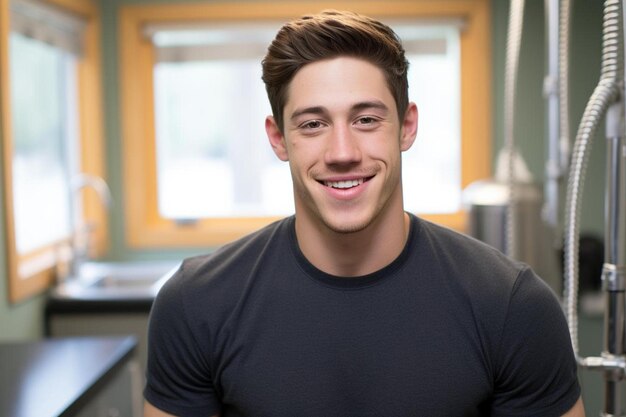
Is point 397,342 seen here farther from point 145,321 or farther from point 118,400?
point 145,321

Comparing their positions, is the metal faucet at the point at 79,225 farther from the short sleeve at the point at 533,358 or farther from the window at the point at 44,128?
the short sleeve at the point at 533,358

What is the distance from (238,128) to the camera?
3850 mm

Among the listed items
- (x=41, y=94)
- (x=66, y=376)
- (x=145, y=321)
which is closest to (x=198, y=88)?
(x=41, y=94)

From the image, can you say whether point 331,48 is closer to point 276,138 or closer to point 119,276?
point 276,138

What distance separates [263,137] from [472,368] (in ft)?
8.74

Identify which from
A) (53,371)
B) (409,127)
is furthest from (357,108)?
(53,371)

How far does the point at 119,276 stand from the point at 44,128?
652 mm

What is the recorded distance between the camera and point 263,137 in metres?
3.84

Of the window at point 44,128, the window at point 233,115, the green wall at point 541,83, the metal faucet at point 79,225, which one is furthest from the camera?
the window at point 233,115

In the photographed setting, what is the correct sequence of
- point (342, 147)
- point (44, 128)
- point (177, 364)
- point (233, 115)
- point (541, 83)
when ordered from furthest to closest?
point (233, 115) < point (541, 83) < point (44, 128) < point (177, 364) < point (342, 147)

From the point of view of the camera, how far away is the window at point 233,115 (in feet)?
12.1

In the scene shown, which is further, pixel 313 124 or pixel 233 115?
pixel 233 115

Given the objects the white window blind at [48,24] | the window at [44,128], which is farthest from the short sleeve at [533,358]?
the white window blind at [48,24]

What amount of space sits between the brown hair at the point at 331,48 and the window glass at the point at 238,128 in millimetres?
2462
